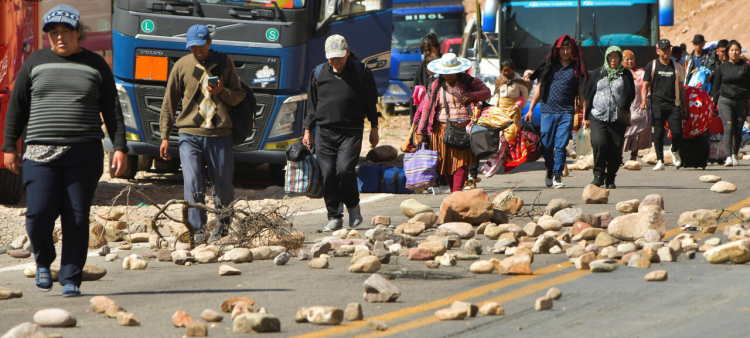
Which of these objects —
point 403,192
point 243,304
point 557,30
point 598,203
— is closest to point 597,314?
point 243,304

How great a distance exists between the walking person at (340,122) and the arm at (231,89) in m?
1.02

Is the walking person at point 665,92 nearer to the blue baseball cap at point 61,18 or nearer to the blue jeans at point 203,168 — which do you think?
the blue jeans at point 203,168

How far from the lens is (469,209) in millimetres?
9297

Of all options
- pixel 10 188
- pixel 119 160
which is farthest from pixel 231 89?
pixel 10 188

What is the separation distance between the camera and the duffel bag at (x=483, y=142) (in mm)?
10852

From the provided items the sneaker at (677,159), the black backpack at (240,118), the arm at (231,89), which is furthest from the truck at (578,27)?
the arm at (231,89)

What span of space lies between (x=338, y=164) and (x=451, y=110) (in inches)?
84.2

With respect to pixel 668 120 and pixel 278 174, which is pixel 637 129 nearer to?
pixel 668 120

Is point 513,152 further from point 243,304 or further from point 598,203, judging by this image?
point 243,304

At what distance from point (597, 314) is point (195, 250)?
11.7 ft

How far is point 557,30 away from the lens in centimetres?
1836

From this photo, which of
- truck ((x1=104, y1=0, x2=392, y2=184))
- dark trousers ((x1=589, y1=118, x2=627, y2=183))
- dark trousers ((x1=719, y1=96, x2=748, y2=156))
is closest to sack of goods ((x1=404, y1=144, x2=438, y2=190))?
dark trousers ((x1=589, y1=118, x2=627, y2=183))

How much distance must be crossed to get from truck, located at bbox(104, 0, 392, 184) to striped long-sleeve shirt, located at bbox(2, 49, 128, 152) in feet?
20.6

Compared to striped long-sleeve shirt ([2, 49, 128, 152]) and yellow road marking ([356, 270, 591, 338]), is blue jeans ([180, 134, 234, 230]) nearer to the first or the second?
striped long-sleeve shirt ([2, 49, 128, 152])
